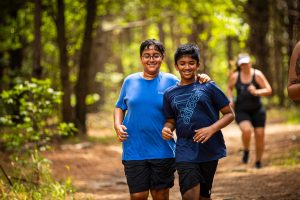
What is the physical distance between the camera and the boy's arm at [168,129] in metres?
5.33

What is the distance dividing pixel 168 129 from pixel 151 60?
761 millimetres

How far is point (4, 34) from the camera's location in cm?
1536

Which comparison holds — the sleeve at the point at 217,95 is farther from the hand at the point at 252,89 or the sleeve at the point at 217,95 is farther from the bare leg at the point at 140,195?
the hand at the point at 252,89

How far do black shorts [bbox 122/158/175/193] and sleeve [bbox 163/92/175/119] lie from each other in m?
0.46

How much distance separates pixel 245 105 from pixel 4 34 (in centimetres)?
779

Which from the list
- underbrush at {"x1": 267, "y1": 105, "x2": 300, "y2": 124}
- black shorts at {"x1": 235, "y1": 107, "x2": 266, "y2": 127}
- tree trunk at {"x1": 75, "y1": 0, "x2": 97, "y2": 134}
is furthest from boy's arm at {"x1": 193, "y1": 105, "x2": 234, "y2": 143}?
underbrush at {"x1": 267, "y1": 105, "x2": 300, "y2": 124}

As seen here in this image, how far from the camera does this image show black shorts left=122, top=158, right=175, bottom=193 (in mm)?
5574

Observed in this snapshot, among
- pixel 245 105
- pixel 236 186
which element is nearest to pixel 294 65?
pixel 236 186

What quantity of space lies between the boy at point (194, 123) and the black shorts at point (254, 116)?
5055mm

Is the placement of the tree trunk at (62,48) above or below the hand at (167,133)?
above

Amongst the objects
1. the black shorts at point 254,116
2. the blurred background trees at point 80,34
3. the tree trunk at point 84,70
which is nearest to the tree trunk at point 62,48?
the blurred background trees at point 80,34

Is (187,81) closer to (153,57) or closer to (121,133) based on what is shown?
(153,57)

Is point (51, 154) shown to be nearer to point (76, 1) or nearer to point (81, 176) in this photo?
point (81, 176)

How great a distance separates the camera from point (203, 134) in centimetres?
520
